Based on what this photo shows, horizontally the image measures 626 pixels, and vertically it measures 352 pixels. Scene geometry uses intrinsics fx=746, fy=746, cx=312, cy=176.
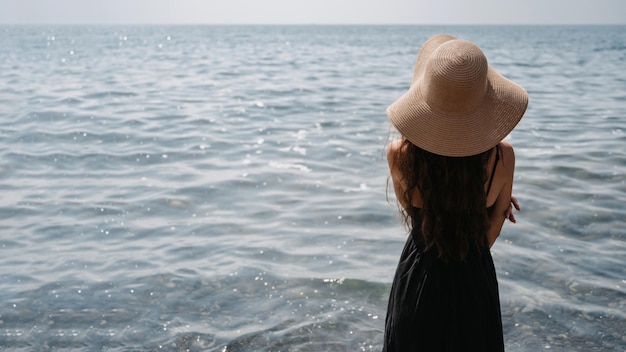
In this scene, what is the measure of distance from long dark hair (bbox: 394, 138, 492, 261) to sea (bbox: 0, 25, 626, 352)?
0.22 m

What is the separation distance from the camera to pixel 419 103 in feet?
9.22

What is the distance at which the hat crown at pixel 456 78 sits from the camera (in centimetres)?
268

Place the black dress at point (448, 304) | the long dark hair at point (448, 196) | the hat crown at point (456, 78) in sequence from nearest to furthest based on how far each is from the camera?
the hat crown at point (456, 78), the long dark hair at point (448, 196), the black dress at point (448, 304)

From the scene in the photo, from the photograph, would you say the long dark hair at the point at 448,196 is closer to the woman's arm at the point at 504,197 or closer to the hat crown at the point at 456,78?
the woman's arm at the point at 504,197

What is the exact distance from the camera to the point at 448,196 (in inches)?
112

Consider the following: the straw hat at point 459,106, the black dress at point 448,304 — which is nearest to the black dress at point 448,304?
the black dress at point 448,304

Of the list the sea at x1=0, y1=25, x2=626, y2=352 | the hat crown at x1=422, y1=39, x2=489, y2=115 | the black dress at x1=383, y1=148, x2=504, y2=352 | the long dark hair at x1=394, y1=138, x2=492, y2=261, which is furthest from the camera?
the sea at x1=0, y1=25, x2=626, y2=352

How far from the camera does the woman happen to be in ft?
8.96

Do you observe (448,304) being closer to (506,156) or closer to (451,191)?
(451,191)

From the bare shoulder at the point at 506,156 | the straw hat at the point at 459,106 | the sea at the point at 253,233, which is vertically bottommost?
the sea at the point at 253,233

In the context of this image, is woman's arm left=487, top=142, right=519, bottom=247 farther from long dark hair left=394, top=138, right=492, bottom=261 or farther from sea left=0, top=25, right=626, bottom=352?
sea left=0, top=25, right=626, bottom=352

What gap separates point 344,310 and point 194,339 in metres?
1.18

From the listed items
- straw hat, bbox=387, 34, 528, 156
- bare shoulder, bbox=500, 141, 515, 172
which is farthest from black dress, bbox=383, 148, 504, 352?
straw hat, bbox=387, 34, 528, 156

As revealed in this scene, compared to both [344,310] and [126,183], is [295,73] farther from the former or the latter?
[344,310]
